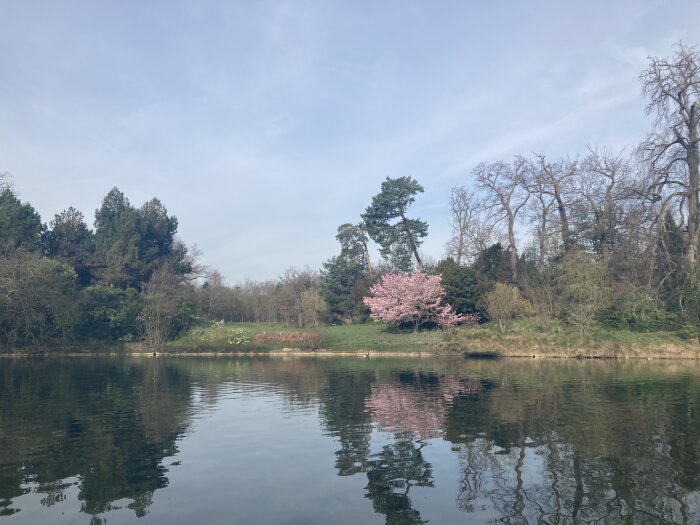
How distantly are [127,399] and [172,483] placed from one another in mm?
10935

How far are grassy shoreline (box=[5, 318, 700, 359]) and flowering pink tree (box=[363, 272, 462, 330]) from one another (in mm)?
1387

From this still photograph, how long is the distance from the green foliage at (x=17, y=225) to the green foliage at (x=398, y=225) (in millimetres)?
35141

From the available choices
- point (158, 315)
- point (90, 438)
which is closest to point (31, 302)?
point (158, 315)

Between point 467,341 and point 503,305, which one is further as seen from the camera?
point 503,305

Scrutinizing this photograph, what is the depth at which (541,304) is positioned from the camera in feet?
143

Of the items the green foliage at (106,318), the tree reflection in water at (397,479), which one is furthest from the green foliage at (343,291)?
the tree reflection in water at (397,479)

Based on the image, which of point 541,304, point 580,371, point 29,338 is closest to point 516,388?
point 580,371

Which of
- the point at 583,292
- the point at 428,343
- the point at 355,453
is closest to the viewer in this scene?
the point at 355,453

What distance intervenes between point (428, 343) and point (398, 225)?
22365 mm

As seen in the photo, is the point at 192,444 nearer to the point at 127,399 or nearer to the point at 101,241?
the point at 127,399

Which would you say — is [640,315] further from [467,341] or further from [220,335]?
[220,335]

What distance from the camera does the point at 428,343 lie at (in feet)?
138

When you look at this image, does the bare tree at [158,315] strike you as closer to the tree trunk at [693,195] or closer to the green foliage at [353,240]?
the green foliage at [353,240]

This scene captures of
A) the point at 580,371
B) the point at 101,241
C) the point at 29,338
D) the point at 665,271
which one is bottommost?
the point at 580,371
